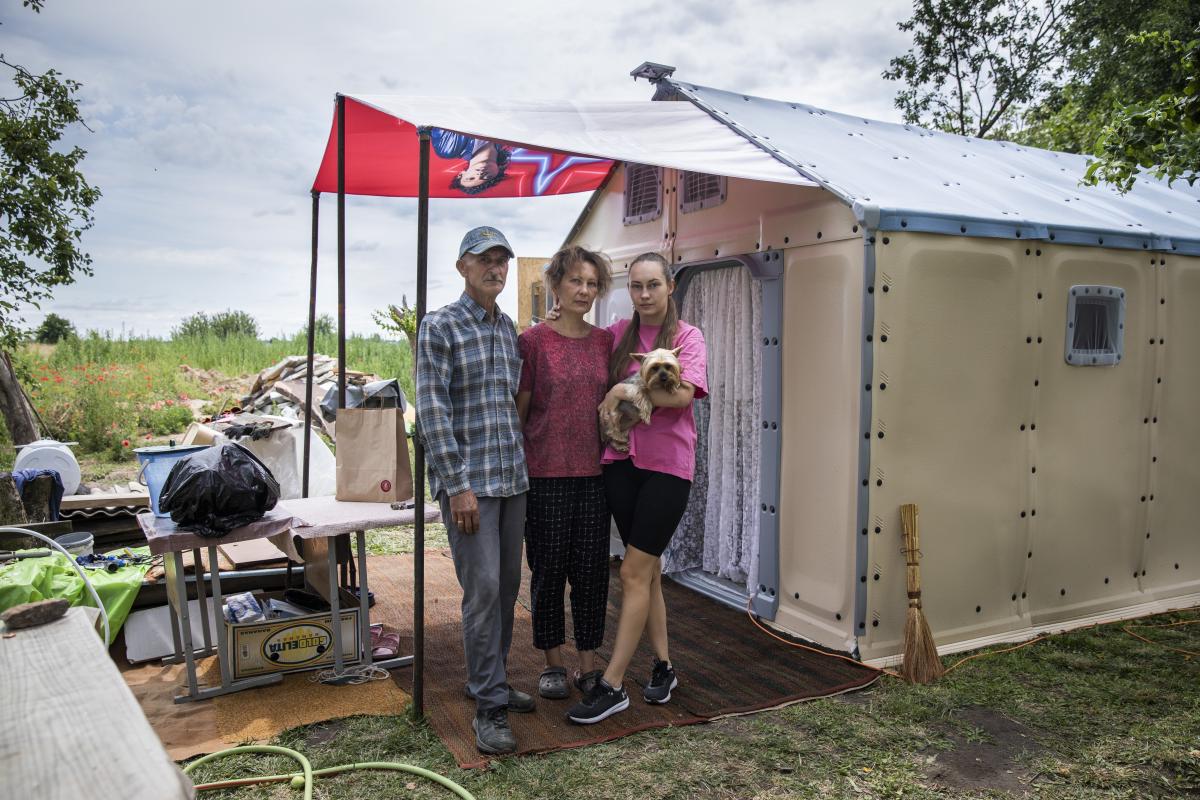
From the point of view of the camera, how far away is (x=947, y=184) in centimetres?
448

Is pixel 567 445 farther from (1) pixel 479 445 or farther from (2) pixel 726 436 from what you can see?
(2) pixel 726 436

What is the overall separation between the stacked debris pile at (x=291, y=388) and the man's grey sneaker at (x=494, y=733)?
8873 millimetres

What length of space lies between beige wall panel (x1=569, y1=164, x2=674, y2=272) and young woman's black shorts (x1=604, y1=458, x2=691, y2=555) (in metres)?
2.34

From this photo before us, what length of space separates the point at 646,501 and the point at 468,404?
79 centimetres

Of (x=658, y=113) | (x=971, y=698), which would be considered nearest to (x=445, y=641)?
(x=971, y=698)

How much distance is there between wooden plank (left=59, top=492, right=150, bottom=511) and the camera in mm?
5332

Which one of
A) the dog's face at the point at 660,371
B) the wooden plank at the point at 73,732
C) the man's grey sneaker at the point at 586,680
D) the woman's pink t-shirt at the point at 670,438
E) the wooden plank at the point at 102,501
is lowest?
the man's grey sneaker at the point at 586,680

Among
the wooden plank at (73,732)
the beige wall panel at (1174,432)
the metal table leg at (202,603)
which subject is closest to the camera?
the wooden plank at (73,732)

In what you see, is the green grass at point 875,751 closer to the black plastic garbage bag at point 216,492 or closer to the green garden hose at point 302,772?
the green garden hose at point 302,772

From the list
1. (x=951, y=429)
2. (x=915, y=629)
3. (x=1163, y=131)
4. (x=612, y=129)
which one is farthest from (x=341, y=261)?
(x=1163, y=131)

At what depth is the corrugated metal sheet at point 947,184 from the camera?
394cm

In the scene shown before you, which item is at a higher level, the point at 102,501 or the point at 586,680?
the point at 102,501

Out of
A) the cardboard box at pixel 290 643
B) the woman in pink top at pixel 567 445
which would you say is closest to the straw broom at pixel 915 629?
the woman in pink top at pixel 567 445

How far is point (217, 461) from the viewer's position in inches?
137
